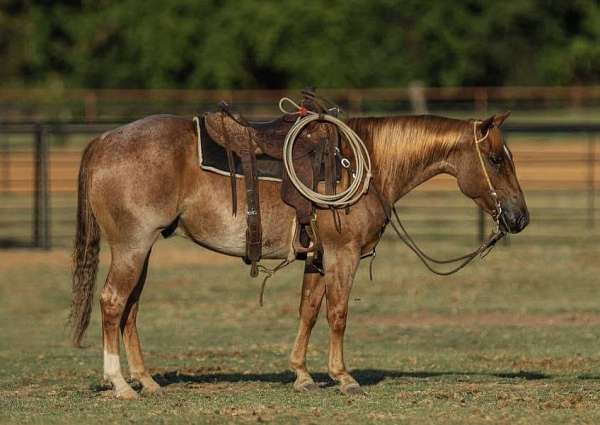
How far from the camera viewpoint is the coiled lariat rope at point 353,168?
27.6 feet

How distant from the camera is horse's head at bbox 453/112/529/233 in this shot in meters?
8.68

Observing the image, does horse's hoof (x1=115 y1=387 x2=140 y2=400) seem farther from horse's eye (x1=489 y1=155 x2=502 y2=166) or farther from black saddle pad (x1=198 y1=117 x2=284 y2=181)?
horse's eye (x1=489 y1=155 x2=502 y2=166)

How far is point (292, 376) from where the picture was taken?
31.6 ft

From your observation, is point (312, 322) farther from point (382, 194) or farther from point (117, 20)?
point (117, 20)

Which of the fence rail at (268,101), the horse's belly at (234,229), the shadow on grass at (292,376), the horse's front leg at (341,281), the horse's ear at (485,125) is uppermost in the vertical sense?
the fence rail at (268,101)

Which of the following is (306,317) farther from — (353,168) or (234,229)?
(353,168)

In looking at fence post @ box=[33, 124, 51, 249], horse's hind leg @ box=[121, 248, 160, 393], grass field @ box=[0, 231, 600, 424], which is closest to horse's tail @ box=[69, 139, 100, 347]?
horse's hind leg @ box=[121, 248, 160, 393]

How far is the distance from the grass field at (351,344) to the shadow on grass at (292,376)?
0.06ft

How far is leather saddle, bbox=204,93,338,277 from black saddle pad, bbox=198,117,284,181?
0.03 metres

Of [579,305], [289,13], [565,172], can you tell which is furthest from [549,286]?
[289,13]

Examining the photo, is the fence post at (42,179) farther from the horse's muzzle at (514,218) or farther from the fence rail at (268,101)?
the fence rail at (268,101)

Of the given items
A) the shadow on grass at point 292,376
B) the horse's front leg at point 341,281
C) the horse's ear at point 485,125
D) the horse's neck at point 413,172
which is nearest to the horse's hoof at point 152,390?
the shadow on grass at point 292,376

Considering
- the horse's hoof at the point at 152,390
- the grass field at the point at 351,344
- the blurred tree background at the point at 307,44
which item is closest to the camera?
the grass field at the point at 351,344

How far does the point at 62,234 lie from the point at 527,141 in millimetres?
14014
